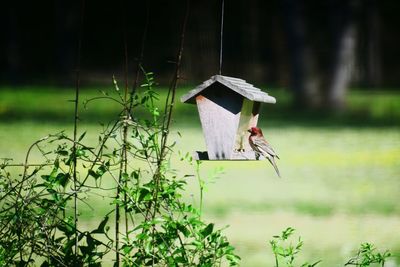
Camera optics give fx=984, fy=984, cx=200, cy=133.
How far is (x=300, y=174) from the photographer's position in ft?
42.3

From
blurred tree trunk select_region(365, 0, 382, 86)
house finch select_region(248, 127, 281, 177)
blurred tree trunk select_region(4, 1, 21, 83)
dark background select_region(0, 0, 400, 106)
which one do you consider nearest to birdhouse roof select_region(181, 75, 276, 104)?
house finch select_region(248, 127, 281, 177)

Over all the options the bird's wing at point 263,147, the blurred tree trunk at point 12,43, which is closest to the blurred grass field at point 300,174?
the bird's wing at point 263,147

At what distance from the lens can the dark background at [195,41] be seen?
1185 inches

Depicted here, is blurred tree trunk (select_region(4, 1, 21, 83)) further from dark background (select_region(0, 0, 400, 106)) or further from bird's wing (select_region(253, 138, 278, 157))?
bird's wing (select_region(253, 138, 278, 157))

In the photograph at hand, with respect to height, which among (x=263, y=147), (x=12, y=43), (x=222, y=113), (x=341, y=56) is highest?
(x=222, y=113)

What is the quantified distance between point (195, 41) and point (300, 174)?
1703cm

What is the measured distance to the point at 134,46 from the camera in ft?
108

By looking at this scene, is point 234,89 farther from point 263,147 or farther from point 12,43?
point 12,43

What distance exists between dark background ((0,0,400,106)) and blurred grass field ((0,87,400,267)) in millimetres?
6264

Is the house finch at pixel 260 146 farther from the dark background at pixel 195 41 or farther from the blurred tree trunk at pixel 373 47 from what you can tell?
the blurred tree trunk at pixel 373 47

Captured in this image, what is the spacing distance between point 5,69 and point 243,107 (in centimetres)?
2760

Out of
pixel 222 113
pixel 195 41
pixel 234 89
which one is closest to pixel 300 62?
pixel 195 41

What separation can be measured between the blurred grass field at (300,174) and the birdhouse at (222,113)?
0.38 ft

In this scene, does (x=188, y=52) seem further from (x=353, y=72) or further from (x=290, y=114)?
(x=290, y=114)
